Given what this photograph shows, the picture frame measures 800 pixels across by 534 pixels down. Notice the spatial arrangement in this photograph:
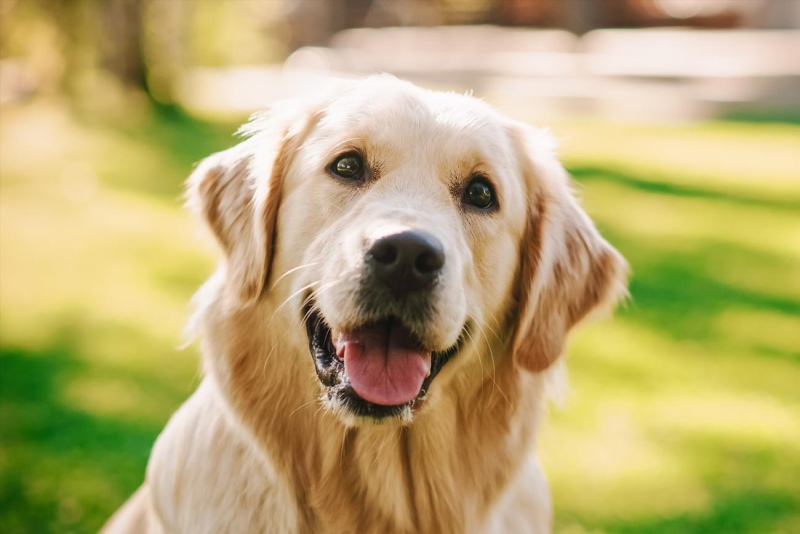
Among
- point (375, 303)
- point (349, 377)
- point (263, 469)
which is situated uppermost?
point (375, 303)

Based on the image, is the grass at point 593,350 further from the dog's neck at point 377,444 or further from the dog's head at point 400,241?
the dog's head at point 400,241

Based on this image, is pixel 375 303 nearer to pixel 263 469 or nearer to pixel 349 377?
pixel 349 377

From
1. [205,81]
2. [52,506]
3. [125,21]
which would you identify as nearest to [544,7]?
[205,81]

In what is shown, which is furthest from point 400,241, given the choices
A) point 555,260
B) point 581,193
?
point 581,193

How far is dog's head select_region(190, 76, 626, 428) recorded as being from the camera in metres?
2.43

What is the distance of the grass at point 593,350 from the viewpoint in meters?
3.86

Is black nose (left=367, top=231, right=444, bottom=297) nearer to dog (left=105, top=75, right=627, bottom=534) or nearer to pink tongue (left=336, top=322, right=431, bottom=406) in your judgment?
dog (left=105, top=75, right=627, bottom=534)

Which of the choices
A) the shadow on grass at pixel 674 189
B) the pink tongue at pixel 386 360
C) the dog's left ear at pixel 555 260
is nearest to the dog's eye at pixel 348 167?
the pink tongue at pixel 386 360

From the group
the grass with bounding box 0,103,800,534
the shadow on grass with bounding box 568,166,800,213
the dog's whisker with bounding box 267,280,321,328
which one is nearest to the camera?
the dog's whisker with bounding box 267,280,321,328

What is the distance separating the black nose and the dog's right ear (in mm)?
521

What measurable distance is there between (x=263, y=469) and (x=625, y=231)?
573 centimetres

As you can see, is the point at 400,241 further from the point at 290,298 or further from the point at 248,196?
the point at 248,196

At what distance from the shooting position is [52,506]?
3580 millimetres

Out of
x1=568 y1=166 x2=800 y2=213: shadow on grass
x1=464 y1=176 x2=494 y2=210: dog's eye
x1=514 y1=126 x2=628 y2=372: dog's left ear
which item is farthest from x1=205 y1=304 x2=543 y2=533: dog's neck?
x1=568 y1=166 x2=800 y2=213: shadow on grass
